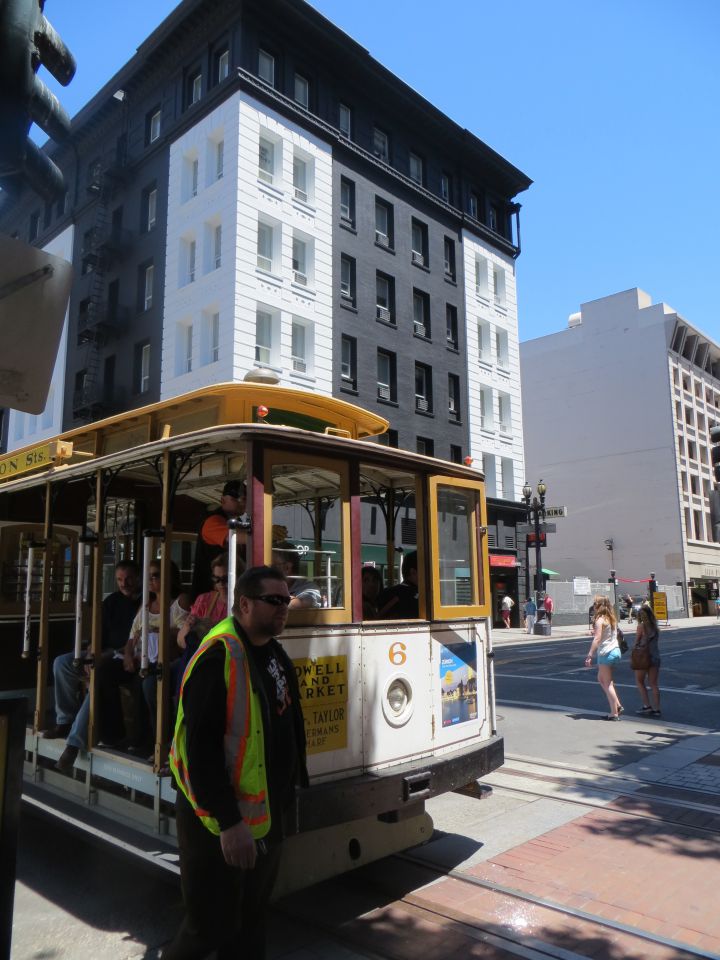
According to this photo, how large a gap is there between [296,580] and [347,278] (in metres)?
24.2

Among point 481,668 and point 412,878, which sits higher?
point 481,668

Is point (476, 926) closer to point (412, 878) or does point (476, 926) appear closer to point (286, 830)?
point (412, 878)

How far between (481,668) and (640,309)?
50899 millimetres

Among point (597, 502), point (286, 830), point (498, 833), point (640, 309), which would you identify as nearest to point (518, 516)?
point (597, 502)

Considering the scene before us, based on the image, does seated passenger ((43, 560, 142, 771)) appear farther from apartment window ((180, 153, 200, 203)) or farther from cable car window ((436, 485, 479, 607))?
apartment window ((180, 153, 200, 203))

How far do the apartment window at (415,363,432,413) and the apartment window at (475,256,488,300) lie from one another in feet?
20.1

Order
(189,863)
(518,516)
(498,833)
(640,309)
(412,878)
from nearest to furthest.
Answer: (189,863)
(412,878)
(498,833)
(518,516)
(640,309)

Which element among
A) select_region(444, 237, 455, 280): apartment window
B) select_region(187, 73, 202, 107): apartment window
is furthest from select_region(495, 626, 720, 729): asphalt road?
select_region(187, 73, 202, 107): apartment window

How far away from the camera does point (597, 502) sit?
52.2m

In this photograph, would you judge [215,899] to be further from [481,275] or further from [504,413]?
[481,275]

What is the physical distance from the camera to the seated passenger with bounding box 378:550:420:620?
17.9 ft

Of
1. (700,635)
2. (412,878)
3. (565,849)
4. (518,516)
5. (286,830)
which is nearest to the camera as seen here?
(286,830)

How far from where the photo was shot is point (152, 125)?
2816cm

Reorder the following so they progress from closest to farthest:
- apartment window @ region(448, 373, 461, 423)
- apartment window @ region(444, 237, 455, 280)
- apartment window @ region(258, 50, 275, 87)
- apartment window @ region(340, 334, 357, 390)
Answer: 1. apartment window @ region(258, 50, 275, 87)
2. apartment window @ region(340, 334, 357, 390)
3. apartment window @ region(448, 373, 461, 423)
4. apartment window @ region(444, 237, 455, 280)
